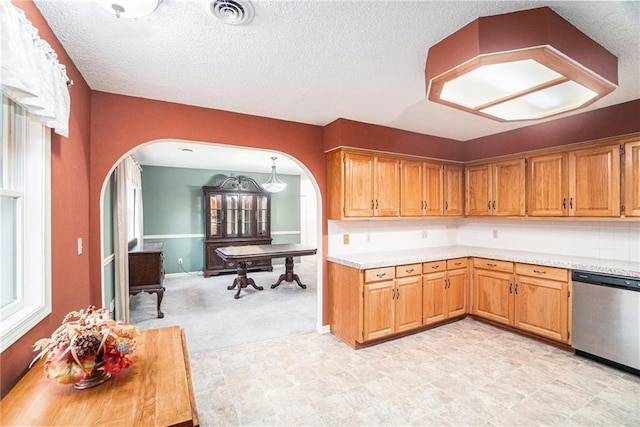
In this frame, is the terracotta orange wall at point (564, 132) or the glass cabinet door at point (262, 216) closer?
the terracotta orange wall at point (564, 132)

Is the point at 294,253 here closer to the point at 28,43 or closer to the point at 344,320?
the point at 344,320

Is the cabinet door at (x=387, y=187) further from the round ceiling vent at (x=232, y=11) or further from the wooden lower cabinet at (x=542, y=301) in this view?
the round ceiling vent at (x=232, y=11)

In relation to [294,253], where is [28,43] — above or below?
above

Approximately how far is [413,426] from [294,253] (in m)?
3.53

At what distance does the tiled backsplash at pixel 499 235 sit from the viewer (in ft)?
10.6

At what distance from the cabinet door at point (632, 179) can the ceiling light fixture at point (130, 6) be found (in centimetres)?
402

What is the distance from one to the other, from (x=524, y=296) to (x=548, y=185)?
1.31 metres

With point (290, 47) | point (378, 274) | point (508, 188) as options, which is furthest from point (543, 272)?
point (290, 47)

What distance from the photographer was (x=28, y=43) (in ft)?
4.05

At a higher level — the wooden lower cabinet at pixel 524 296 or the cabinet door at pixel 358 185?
the cabinet door at pixel 358 185

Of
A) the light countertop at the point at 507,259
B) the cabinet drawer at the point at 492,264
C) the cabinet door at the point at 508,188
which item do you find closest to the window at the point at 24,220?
the light countertop at the point at 507,259

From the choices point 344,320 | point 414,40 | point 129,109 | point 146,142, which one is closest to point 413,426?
point 344,320

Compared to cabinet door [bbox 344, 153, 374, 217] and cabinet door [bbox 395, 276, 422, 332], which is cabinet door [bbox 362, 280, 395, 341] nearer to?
cabinet door [bbox 395, 276, 422, 332]

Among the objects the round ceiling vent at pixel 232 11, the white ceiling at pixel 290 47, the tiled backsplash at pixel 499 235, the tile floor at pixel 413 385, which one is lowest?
the tile floor at pixel 413 385
